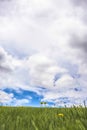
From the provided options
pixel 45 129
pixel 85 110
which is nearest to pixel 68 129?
pixel 45 129

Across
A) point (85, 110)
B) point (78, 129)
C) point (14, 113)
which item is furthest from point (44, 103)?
point (78, 129)

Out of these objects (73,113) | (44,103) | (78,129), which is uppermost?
(44,103)

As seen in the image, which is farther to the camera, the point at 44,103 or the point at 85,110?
the point at 44,103

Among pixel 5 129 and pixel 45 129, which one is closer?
pixel 5 129

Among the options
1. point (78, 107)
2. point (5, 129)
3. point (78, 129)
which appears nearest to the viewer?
point (78, 129)

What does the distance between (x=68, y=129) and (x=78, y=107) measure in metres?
2.55

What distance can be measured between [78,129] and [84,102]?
89.1 inches

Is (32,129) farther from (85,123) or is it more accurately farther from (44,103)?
(44,103)

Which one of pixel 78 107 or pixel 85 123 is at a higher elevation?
pixel 78 107

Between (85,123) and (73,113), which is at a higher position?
(73,113)

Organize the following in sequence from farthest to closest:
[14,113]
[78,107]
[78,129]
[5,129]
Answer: [14,113] → [78,107] → [5,129] → [78,129]

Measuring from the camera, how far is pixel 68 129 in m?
3.38

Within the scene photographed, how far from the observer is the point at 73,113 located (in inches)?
212

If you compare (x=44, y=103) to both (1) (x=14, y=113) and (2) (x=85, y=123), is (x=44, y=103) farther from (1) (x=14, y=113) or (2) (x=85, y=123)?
(2) (x=85, y=123)
